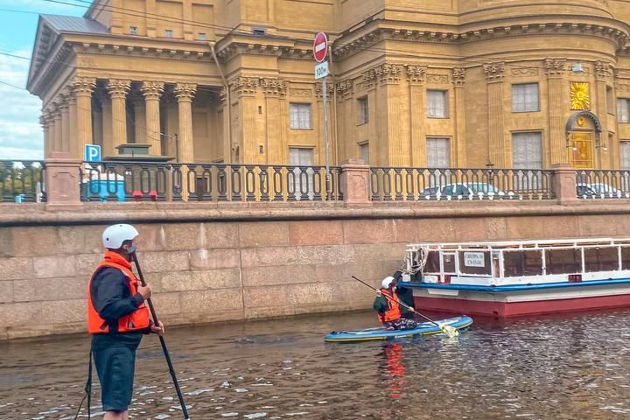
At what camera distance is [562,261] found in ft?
66.1

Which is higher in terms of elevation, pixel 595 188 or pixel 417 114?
pixel 417 114

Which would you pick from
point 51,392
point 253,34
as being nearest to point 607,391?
point 51,392

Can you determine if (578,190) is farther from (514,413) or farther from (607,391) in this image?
(514,413)

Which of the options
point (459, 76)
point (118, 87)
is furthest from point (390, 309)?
point (118, 87)

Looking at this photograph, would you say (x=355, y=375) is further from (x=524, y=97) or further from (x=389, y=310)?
(x=524, y=97)

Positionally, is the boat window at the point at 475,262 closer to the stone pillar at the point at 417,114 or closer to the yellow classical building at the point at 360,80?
the yellow classical building at the point at 360,80

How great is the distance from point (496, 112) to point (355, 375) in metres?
30.7

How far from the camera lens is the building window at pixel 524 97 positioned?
4044cm

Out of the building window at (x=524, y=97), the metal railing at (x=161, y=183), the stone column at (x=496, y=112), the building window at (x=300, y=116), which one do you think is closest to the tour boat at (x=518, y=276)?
the metal railing at (x=161, y=183)

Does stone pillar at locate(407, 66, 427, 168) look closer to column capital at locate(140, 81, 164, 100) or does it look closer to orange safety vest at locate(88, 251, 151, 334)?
column capital at locate(140, 81, 164, 100)

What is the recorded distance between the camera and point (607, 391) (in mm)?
10562

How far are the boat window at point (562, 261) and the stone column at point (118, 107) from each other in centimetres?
2883

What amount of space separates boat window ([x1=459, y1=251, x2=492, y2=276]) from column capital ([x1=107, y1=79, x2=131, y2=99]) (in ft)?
92.9

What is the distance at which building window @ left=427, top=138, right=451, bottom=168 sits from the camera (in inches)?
1634
